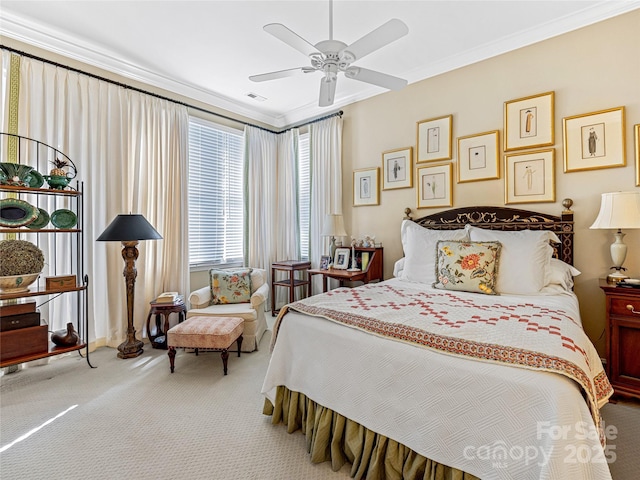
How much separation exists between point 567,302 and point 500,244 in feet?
2.02

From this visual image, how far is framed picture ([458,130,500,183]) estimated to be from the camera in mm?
3154

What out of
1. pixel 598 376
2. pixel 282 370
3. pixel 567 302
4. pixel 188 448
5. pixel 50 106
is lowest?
pixel 188 448

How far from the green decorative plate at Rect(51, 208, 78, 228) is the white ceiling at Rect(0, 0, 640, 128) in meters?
1.57

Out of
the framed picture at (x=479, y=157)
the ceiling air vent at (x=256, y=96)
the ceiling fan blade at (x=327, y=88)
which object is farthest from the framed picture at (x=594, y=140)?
the ceiling air vent at (x=256, y=96)

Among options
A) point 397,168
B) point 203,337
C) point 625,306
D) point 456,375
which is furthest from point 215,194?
point 625,306

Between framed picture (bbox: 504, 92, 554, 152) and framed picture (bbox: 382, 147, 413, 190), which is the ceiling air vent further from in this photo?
framed picture (bbox: 504, 92, 554, 152)

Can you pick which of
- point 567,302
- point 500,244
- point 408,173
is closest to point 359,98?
point 408,173

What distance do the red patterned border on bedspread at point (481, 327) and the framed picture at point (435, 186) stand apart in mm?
1454

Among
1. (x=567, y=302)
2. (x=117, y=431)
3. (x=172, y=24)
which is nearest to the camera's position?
(x=117, y=431)

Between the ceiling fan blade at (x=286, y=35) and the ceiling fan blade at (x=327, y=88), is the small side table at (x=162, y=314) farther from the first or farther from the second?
the ceiling fan blade at (x=286, y=35)

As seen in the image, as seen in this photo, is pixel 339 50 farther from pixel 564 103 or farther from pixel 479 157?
pixel 564 103

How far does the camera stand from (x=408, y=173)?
3.78m

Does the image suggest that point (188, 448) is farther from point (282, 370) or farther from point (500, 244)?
point (500, 244)

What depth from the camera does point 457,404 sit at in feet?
4.18
